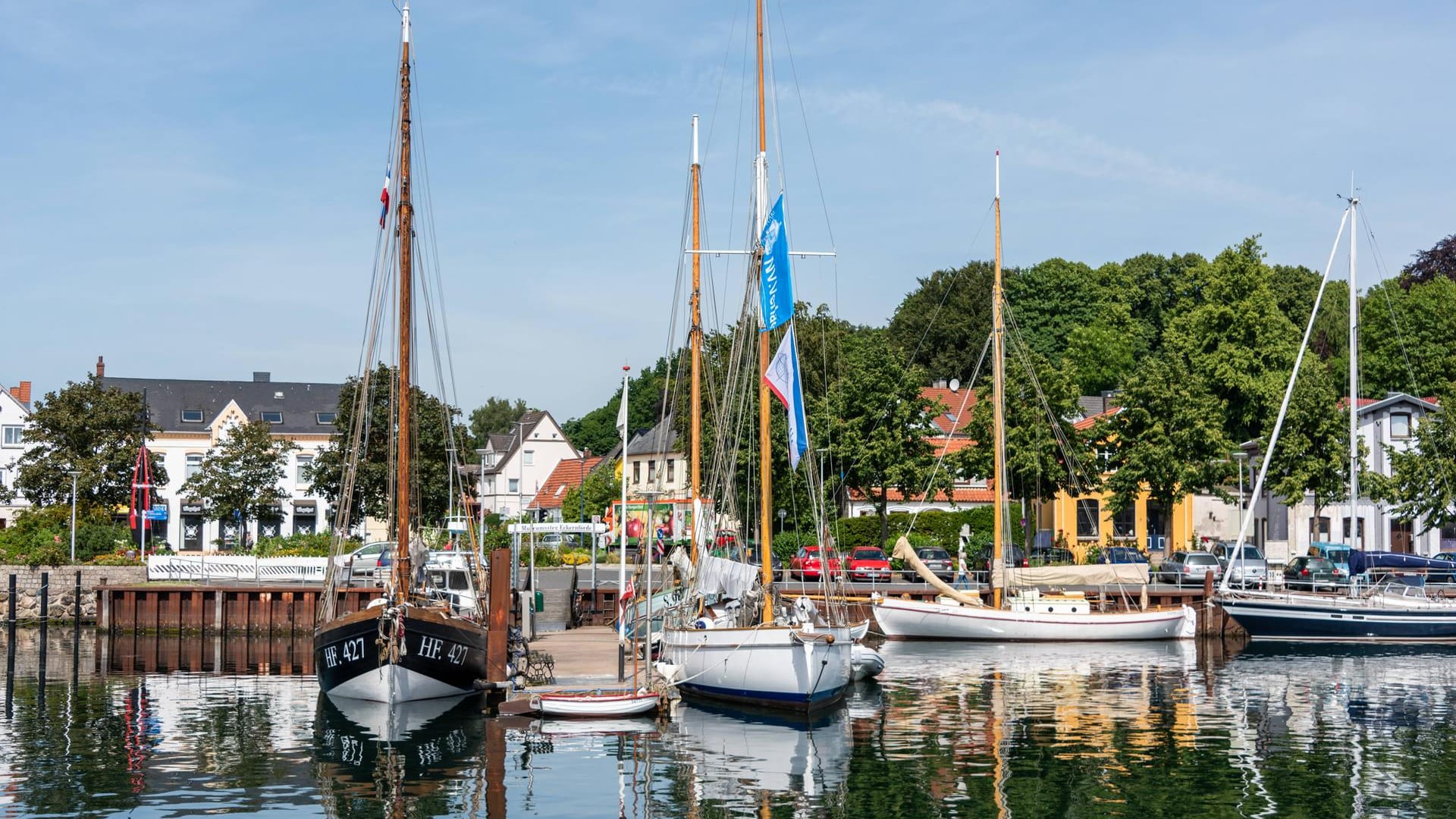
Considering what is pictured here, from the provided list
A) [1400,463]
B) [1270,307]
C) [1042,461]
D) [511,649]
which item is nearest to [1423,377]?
[1270,307]

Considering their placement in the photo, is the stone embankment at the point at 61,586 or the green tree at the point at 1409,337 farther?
the green tree at the point at 1409,337

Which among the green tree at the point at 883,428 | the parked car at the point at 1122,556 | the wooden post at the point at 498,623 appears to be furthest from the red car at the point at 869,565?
the wooden post at the point at 498,623

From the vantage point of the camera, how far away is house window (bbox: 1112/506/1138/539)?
8162cm

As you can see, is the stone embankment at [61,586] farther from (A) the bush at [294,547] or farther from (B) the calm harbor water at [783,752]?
(B) the calm harbor water at [783,752]

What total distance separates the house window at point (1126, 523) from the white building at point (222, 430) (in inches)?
2034

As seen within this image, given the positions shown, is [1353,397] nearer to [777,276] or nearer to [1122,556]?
[1122,556]

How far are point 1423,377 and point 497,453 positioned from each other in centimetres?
8776

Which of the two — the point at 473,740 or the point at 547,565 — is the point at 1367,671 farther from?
the point at 547,565

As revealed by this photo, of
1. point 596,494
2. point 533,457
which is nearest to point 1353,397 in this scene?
point 596,494

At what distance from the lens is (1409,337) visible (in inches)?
3492

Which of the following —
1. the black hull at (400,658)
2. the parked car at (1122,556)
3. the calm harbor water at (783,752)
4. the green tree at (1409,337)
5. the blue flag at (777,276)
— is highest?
the green tree at (1409,337)

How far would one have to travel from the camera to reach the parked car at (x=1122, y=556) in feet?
211

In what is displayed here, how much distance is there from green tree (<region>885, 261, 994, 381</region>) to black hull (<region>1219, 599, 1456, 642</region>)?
5717cm

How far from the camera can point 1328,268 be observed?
198ft
